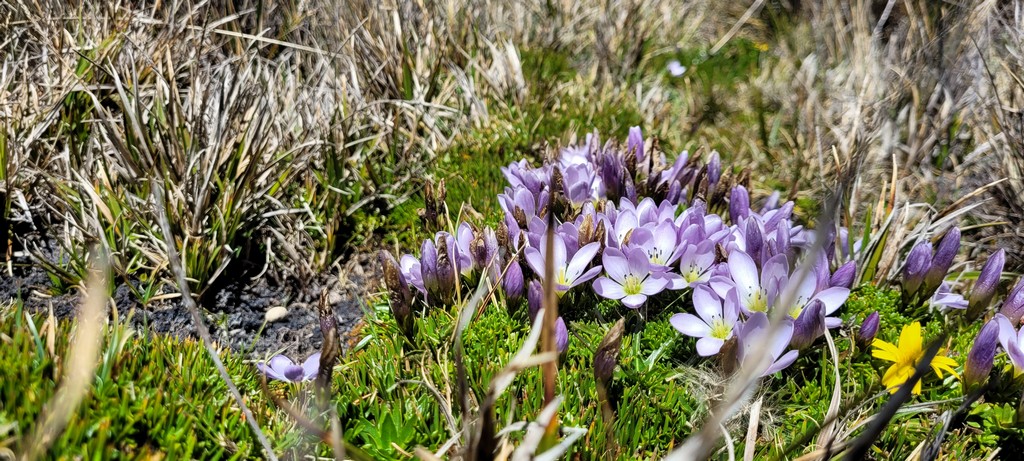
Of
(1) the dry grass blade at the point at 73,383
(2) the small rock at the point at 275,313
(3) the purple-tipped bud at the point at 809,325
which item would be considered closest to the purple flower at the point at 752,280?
(3) the purple-tipped bud at the point at 809,325

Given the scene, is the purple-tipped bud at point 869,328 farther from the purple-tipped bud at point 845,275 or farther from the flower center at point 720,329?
the flower center at point 720,329

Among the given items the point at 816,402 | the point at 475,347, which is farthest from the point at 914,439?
the point at 475,347

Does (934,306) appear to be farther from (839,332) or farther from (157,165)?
(157,165)

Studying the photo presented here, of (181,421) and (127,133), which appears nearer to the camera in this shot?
(181,421)

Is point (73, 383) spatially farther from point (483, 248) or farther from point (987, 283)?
point (987, 283)

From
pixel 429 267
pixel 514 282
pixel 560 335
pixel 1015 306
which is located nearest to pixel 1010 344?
pixel 1015 306

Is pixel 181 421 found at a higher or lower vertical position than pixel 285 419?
higher
